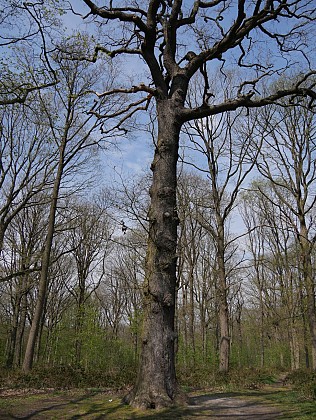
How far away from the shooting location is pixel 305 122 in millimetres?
17078

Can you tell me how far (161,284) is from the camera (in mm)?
5824

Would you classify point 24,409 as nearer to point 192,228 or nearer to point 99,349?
point 99,349

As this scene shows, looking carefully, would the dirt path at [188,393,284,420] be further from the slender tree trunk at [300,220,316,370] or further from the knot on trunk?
the slender tree trunk at [300,220,316,370]

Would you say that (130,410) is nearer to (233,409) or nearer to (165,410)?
(165,410)

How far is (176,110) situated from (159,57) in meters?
1.93

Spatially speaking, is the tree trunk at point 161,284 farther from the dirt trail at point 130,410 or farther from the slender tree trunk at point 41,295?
the slender tree trunk at point 41,295

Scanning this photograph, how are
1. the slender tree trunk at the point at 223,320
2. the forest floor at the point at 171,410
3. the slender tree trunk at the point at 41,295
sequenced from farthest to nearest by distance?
1. the slender tree trunk at the point at 223,320
2. the slender tree trunk at the point at 41,295
3. the forest floor at the point at 171,410

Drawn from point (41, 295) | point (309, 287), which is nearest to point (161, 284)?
point (41, 295)

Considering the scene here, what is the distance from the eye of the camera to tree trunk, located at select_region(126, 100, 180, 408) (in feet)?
17.5

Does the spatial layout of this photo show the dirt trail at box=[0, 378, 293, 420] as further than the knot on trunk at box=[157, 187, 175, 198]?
No

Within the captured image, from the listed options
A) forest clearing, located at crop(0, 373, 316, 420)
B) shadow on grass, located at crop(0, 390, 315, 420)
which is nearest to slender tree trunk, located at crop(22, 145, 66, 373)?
forest clearing, located at crop(0, 373, 316, 420)

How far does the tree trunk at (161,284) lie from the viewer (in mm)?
5348

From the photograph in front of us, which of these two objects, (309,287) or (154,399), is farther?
(309,287)

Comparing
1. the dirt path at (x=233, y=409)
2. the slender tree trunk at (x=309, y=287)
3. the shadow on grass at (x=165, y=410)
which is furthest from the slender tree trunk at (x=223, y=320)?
the dirt path at (x=233, y=409)
